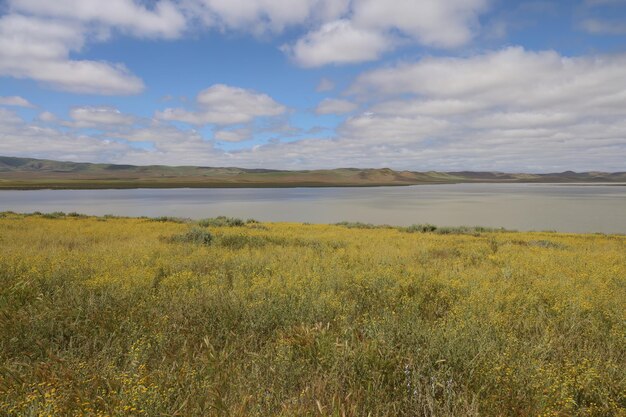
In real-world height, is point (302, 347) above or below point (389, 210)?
above

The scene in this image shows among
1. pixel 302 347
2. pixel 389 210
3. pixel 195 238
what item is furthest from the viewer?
pixel 389 210

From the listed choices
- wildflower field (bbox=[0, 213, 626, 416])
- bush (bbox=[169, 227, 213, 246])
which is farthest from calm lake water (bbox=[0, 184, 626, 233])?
wildflower field (bbox=[0, 213, 626, 416])

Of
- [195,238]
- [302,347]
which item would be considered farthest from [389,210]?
[302,347]

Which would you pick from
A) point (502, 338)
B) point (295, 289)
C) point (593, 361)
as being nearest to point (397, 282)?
point (295, 289)

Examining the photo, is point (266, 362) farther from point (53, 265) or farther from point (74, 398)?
point (53, 265)

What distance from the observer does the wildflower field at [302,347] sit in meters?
2.85

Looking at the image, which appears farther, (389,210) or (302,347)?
(389,210)

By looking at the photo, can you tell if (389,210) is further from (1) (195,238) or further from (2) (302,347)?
(2) (302,347)

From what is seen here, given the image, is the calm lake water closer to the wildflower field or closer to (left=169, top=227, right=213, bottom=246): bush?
(left=169, top=227, right=213, bottom=246): bush

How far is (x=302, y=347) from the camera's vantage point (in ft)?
12.1

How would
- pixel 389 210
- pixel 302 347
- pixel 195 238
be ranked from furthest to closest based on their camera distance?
pixel 389 210, pixel 195 238, pixel 302 347

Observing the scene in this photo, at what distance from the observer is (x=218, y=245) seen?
1246 cm

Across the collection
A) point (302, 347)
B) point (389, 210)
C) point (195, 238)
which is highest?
point (302, 347)

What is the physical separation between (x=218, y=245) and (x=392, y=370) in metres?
10.1
